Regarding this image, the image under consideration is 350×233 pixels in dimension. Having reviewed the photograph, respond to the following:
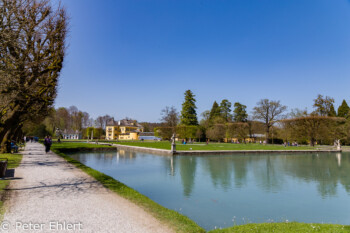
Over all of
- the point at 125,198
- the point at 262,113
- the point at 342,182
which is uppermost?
the point at 262,113

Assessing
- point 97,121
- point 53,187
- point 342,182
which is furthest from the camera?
point 97,121

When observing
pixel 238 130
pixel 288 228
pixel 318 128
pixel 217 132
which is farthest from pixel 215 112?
pixel 288 228

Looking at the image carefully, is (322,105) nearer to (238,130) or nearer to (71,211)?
(238,130)

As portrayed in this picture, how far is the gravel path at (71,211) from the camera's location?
400 centimetres

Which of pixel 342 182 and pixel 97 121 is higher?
pixel 97 121

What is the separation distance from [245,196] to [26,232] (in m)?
7.09

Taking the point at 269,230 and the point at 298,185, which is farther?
the point at 298,185

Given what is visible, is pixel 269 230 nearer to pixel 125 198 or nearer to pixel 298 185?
pixel 125 198

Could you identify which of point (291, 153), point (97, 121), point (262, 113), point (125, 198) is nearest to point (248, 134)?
point (262, 113)

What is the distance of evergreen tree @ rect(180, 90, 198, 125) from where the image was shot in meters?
50.6

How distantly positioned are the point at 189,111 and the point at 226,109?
1524 centimetres

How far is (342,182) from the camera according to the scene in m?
11.9

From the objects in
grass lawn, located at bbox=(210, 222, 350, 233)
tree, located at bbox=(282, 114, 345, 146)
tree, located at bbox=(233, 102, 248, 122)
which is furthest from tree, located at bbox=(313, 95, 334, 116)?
grass lawn, located at bbox=(210, 222, 350, 233)

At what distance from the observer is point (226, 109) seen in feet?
204
